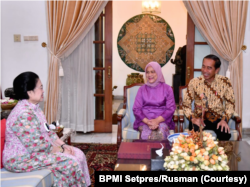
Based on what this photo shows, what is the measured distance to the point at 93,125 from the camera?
4.61 meters

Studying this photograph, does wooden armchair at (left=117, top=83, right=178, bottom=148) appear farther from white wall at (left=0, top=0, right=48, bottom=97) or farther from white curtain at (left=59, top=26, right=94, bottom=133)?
white wall at (left=0, top=0, right=48, bottom=97)

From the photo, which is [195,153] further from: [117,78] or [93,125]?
[117,78]

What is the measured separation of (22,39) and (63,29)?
0.72 m

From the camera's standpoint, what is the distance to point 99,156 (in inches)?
139

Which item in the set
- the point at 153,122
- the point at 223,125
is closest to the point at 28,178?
the point at 153,122

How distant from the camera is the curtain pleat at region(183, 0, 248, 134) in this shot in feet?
13.5

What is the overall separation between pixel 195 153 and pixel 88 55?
315cm

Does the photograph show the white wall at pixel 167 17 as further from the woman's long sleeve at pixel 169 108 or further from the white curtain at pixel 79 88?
the woman's long sleeve at pixel 169 108

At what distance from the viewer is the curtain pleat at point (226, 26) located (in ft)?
13.5

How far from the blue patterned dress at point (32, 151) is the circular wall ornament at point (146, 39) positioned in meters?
5.94

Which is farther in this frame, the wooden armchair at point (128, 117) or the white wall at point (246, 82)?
the white wall at point (246, 82)

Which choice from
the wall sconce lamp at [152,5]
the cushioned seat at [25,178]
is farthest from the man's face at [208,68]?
the wall sconce lamp at [152,5]

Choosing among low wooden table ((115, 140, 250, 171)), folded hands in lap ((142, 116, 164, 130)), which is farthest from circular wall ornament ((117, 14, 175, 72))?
low wooden table ((115, 140, 250, 171))

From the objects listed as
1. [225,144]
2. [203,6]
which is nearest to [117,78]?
[203,6]
